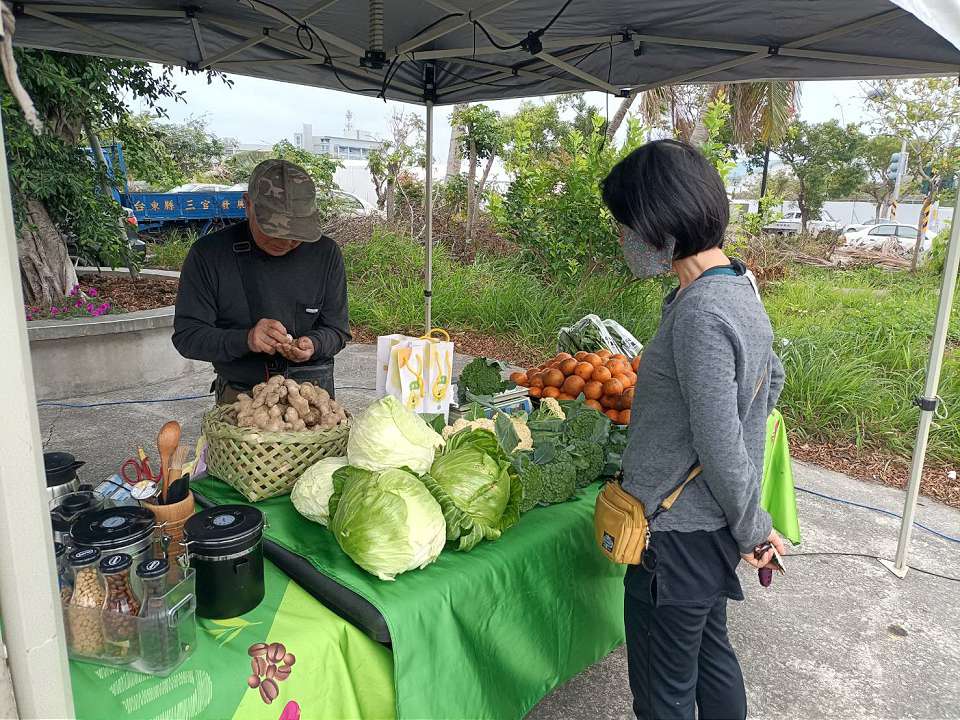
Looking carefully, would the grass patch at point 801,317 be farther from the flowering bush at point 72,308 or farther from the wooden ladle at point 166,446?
the wooden ladle at point 166,446

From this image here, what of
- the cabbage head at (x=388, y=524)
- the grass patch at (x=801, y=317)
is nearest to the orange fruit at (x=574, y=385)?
the cabbage head at (x=388, y=524)

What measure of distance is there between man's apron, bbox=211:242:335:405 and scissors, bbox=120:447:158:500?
1062 millimetres

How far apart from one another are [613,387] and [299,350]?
139cm

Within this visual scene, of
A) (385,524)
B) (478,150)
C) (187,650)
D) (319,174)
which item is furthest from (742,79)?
(319,174)

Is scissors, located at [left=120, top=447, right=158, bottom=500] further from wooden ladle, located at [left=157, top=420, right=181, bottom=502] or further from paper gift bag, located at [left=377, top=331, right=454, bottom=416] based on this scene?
paper gift bag, located at [left=377, top=331, right=454, bottom=416]

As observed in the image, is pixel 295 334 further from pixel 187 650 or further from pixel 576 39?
pixel 576 39

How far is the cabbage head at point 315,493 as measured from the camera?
1.73m

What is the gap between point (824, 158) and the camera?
82.4 feet

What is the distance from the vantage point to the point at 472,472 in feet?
5.76

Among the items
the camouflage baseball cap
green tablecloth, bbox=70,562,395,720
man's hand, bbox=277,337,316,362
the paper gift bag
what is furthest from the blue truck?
green tablecloth, bbox=70,562,395,720

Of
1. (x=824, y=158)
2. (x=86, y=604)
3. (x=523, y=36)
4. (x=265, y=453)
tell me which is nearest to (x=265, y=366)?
(x=265, y=453)

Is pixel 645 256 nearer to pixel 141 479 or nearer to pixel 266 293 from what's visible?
pixel 141 479

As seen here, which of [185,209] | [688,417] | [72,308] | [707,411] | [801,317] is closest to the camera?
[707,411]

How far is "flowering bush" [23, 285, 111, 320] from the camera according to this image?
585 centimetres
